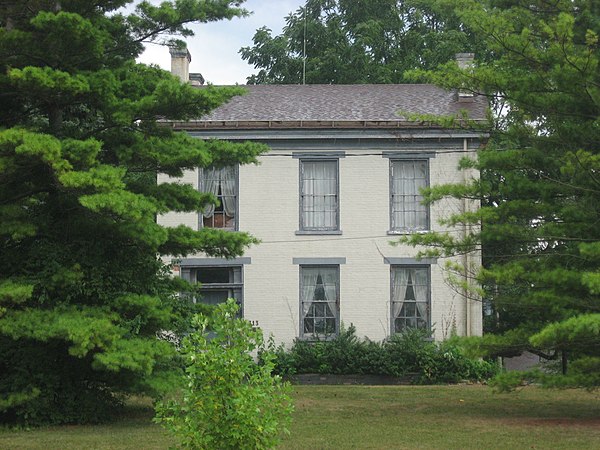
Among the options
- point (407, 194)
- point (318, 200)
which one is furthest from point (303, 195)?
point (407, 194)

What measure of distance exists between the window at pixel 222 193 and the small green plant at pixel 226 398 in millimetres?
15842

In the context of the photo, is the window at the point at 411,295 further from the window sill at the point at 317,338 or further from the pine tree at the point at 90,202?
the pine tree at the point at 90,202

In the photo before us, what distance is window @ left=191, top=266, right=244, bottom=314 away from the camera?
79.9 ft

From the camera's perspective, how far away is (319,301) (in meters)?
Answer: 24.3

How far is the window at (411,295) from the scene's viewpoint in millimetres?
24203

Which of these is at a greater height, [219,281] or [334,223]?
[334,223]

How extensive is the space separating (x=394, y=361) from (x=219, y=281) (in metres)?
4.82

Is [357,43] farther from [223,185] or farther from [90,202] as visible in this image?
[90,202]

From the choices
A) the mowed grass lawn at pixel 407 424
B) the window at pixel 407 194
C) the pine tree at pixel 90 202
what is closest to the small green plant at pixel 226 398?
the mowed grass lawn at pixel 407 424

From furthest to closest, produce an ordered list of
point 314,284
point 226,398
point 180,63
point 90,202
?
point 180,63 → point 314,284 → point 90,202 → point 226,398

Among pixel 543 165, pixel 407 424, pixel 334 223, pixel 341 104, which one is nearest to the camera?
pixel 407 424

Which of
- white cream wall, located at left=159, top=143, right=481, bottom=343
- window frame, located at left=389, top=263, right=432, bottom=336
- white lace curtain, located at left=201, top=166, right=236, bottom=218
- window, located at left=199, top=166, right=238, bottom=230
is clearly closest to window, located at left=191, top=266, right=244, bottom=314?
white cream wall, located at left=159, top=143, right=481, bottom=343

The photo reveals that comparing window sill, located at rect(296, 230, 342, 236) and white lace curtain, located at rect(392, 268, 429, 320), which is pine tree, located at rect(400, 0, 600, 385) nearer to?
white lace curtain, located at rect(392, 268, 429, 320)

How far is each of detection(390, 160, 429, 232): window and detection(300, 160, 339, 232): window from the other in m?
1.43
